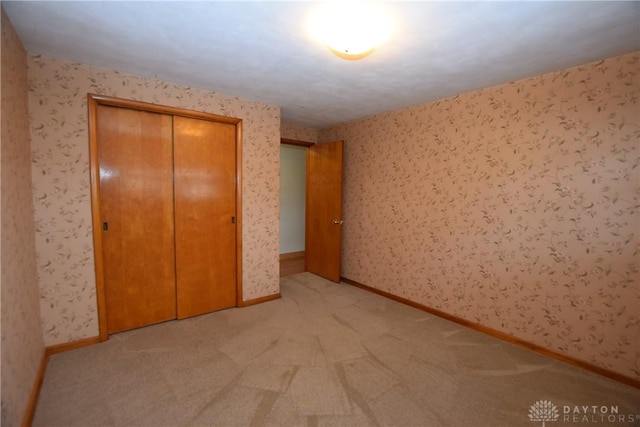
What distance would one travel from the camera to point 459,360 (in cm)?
225

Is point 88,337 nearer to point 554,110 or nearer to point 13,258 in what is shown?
point 13,258

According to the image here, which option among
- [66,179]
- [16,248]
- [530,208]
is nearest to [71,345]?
[16,248]

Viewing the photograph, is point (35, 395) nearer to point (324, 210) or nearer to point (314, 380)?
point (314, 380)

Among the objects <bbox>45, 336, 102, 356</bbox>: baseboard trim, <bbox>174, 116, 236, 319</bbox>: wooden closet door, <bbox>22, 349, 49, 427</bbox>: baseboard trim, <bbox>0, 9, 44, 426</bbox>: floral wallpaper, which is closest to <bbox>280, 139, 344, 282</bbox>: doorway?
<bbox>174, 116, 236, 319</bbox>: wooden closet door

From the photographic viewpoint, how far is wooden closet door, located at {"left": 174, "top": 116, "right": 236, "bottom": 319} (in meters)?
2.82

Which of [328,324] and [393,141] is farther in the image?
[393,141]

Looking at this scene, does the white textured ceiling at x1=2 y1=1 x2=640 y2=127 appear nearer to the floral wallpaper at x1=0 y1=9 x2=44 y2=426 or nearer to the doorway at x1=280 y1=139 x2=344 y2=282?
the floral wallpaper at x1=0 y1=9 x2=44 y2=426

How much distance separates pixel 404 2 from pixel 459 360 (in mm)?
2444

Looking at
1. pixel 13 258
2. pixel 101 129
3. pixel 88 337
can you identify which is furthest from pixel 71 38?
pixel 88 337

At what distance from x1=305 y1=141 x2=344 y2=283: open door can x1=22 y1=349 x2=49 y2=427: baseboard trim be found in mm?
3033

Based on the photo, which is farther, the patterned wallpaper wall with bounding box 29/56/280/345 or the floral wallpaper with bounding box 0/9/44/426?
the patterned wallpaper wall with bounding box 29/56/280/345

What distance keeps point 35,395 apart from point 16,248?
0.91 meters

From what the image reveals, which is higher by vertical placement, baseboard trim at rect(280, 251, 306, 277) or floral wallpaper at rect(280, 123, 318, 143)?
floral wallpaper at rect(280, 123, 318, 143)

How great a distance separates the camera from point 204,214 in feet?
9.70
